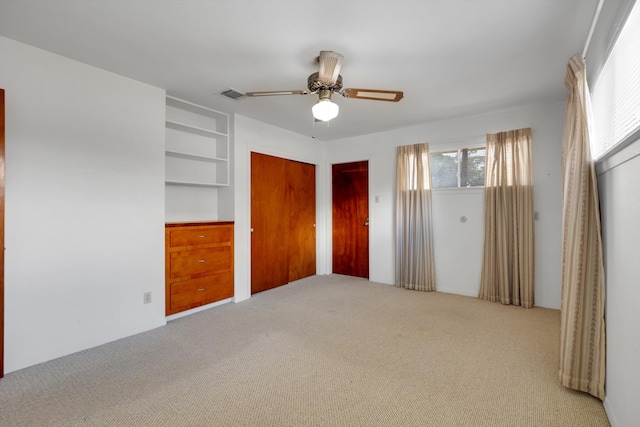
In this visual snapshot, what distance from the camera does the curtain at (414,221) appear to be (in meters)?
4.25

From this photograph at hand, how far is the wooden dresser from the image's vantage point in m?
3.20

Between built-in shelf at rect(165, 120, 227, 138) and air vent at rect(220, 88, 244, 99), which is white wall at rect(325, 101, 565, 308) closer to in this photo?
built-in shelf at rect(165, 120, 227, 138)

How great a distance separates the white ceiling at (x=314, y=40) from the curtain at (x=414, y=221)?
123 cm

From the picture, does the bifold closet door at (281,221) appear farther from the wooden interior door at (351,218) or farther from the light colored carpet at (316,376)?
the light colored carpet at (316,376)

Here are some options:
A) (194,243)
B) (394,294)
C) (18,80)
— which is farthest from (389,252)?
(18,80)

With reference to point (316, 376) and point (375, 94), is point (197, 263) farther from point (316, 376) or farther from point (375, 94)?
point (375, 94)

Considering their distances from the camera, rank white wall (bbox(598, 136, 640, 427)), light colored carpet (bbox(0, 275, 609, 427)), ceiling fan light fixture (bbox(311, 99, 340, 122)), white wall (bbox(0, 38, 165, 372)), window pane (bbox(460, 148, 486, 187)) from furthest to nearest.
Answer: window pane (bbox(460, 148, 486, 187)) → ceiling fan light fixture (bbox(311, 99, 340, 122)) → white wall (bbox(0, 38, 165, 372)) → light colored carpet (bbox(0, 275, 609, 427)) → white wall (bbox(598, 136, 640, 427))

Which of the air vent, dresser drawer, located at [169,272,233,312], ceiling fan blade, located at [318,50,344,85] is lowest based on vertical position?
dresser drawer, located at [169,272,233,312]

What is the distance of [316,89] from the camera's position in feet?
8.05

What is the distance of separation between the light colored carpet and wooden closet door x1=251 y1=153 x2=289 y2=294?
3.54 ft

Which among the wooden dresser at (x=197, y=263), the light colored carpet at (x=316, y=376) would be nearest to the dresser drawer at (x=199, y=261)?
the wooden dresser at (x=197, y=263)

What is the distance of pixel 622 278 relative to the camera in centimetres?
153

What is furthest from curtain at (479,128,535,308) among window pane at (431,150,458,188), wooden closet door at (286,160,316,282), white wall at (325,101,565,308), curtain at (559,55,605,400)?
wooden closet door at (286,160,316,282)

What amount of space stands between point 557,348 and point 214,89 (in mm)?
3994
